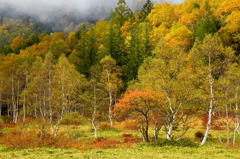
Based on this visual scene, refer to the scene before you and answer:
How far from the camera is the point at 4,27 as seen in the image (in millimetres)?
142000

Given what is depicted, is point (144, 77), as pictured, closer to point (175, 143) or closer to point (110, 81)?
point (175, 143)

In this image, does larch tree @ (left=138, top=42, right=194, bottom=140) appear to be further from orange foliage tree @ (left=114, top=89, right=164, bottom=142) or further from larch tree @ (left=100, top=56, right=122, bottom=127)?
larch tree @ (left=100, top=56, right=122, bottom=127)

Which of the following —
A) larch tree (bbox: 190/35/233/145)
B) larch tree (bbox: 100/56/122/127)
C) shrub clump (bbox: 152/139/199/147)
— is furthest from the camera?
larch tree (bbox: 100/56/122/127)

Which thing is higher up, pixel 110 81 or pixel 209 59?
pixel 209 59

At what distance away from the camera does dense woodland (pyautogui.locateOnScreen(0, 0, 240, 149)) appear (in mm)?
19234

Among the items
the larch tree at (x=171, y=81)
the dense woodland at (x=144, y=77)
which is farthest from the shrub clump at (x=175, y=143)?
the larch tree at (x=171, y=81)

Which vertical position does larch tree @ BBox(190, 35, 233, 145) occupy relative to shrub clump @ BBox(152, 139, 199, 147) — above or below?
above

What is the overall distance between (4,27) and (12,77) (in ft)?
439

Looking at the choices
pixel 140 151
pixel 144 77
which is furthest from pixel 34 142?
pixel 144 77

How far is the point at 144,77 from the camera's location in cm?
2506

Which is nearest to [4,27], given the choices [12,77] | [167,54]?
[12,77]

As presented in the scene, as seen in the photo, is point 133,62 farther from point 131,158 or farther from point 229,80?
point 131,158

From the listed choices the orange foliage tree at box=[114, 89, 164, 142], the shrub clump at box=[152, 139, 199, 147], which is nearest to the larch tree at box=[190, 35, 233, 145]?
the shrub clump at box=[152, 139, 199, 147]

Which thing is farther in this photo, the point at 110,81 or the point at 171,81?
the point at 110,81
